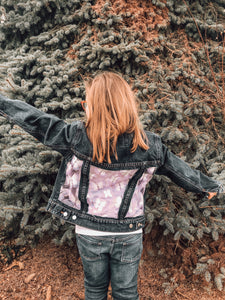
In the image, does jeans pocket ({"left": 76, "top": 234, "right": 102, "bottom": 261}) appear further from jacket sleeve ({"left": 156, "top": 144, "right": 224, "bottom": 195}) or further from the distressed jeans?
jacket sleeve ({"left": 156, "top": 144, "right": 224, "bottom": 195})

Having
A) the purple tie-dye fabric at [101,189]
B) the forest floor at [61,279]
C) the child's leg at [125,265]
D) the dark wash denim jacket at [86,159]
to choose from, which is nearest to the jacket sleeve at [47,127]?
the dark wash denim jacket at [86,159]

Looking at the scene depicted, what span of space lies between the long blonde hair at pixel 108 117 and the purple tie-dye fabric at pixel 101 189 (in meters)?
0.12

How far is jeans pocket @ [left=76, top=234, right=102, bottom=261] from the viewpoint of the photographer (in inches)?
61.7

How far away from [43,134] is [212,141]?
1.84 meters

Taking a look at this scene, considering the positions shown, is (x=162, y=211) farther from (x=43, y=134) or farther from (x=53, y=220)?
(x=43, y=134)

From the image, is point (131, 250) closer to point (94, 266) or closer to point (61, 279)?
point (94, 266)

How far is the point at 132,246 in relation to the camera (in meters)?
1.61

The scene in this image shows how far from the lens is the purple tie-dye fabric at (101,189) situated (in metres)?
1.53

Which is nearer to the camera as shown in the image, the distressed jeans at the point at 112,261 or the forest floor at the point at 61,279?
the distressed jeans at the point at 112,261

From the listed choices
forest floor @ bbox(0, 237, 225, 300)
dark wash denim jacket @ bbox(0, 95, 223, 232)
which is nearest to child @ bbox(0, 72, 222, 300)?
dark wash denim jacket @ bbox(0, 95, 223, 232)

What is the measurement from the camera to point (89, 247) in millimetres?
1580

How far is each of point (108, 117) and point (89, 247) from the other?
835 millimetres

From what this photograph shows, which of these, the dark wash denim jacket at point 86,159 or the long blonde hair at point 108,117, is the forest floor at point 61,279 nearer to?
the dark wash denim jacket at point 86,159

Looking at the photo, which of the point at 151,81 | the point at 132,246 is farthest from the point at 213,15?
the point at 132,246
